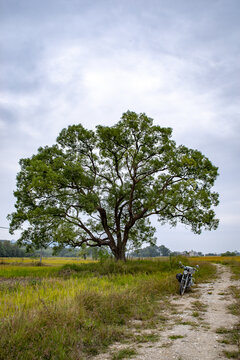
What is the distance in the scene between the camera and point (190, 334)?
519 centimetres

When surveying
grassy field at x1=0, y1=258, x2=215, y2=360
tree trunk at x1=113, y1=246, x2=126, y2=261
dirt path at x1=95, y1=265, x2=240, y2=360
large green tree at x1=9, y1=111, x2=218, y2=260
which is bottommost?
dirt path at x1=95, y1=265, x2=240, y2=360

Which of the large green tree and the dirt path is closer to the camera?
the dirt path

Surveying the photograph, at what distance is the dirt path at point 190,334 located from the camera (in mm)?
4199

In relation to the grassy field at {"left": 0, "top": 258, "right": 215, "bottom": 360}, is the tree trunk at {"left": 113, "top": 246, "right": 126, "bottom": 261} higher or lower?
higher

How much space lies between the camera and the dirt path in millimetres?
4199

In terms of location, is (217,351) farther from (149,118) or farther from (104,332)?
(149,118)

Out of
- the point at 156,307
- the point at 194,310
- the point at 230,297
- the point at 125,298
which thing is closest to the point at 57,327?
the point at 125,298

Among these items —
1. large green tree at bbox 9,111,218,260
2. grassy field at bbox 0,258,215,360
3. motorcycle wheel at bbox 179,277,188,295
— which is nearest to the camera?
grassy field at bbox 0,258,215,360

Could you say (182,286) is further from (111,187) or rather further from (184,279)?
(111,187)

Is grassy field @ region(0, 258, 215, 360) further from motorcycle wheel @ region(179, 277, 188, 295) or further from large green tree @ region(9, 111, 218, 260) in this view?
large green tree @ region(9, 111, 218, 260)

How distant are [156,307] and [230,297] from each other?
3.21 m

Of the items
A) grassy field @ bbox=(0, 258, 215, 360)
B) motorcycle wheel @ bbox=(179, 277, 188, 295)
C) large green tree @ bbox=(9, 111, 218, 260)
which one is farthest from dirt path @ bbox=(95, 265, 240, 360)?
large green tree @ bbox=(9, 111, 218, 260)

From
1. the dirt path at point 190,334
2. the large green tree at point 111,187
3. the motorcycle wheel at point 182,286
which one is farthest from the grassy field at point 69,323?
→ the large green tree at point 111,187

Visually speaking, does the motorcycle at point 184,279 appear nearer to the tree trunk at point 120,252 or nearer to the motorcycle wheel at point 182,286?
the motorcycle wheel at point 182,286
